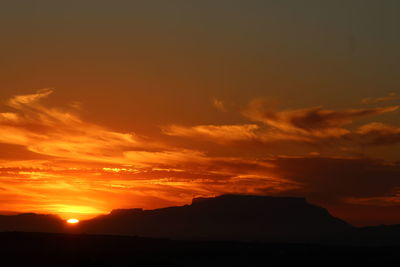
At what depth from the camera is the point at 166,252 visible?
97125mm

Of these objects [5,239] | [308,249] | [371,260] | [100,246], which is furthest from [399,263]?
[5,239]

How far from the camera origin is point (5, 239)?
102625mm

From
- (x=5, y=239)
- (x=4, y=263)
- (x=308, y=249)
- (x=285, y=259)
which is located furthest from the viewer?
(x=308, y=249)

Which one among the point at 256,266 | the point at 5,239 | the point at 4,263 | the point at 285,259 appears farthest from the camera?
the point at 5,239

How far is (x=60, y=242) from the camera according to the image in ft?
339

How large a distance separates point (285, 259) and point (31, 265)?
3808cm

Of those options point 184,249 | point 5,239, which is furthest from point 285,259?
point 5,239

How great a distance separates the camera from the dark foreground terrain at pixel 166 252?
89562 millimetres

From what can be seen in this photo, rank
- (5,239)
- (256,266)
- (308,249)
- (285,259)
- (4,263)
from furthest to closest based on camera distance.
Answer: (308,249), (5,239), (285,259), (256,266), (4,263)

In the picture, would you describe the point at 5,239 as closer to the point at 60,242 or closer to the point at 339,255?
the point at 60,242

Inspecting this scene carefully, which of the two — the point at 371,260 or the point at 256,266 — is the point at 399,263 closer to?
the point at 371,260

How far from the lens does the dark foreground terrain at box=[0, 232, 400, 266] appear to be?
89.6m

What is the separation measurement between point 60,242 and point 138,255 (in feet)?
56.7

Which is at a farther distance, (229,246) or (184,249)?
(229,246)
